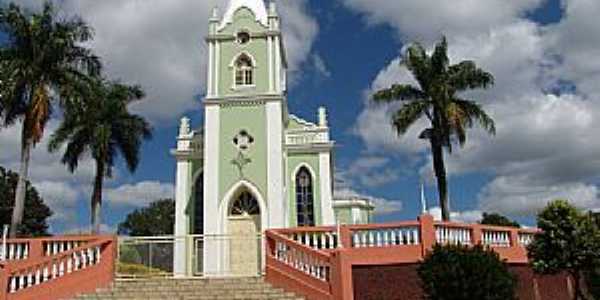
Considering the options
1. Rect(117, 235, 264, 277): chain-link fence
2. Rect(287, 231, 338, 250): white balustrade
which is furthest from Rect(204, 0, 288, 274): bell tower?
Rect(287, 231, 338, 250): white balustrade

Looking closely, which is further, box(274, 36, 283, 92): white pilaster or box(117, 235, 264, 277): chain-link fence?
box(274, 36, 283, 92): white pilaster

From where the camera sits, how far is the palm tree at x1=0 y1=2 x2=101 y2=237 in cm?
1841

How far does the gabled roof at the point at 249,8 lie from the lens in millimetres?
25984

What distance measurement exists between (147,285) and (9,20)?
10.5 metres

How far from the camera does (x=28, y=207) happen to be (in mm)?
48344

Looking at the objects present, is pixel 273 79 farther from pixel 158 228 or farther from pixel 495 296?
pixel 158 228

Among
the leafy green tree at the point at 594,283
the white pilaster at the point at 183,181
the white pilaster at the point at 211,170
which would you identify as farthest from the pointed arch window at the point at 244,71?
the leafy green tree at the point at 594,283

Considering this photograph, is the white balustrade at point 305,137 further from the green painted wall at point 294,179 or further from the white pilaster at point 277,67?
the white pilaster at point 277,67

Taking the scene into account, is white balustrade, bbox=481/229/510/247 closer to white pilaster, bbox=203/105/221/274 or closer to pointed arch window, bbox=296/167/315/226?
pointed arch window, bbox=296/167/315/226

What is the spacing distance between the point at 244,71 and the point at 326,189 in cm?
607

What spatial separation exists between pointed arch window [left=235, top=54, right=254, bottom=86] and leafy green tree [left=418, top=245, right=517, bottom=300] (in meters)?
15.5

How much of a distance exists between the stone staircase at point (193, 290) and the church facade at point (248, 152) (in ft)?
23.2

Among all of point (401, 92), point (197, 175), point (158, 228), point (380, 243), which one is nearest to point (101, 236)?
point (380, 243)

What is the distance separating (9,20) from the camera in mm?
19094
